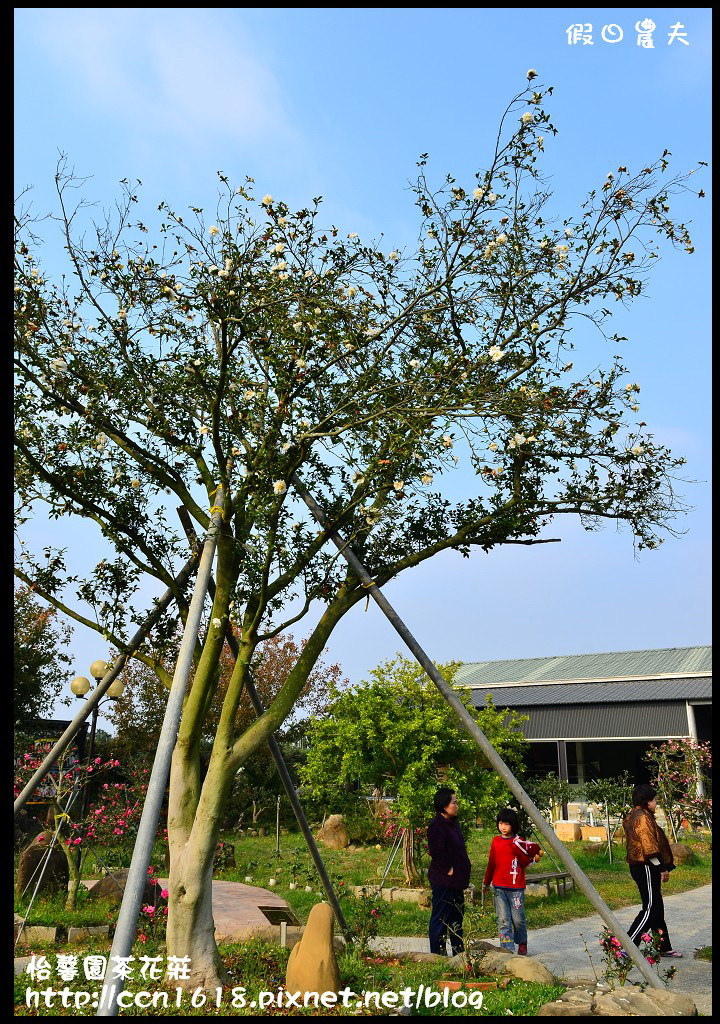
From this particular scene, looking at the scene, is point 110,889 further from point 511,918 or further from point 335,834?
point 335,834

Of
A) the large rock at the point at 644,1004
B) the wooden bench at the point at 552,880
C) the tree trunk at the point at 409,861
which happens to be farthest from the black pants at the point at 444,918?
the tree trunk at the point at 409,861

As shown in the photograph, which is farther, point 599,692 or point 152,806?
point 599,692

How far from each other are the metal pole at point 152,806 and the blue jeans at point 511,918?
172 inches

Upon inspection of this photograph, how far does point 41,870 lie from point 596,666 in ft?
74.1

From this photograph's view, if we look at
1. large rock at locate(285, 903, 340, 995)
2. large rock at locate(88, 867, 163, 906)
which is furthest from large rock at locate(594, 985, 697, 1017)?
large rock at locate(88, 867, 163, 906)

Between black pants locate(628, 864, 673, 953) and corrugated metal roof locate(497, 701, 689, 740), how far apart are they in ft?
51.2

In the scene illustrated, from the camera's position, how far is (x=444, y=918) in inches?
329

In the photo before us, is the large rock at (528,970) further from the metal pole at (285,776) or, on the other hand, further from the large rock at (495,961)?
the metal pole at (285,776)

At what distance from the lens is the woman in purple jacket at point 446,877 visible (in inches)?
325

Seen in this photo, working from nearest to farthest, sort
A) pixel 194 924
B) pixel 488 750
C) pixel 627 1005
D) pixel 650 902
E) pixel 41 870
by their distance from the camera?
pixel 627 1005 < pixel 194 924 < pixel 488 750 < pixel 650 902 < pixel 41 870

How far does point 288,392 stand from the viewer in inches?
303

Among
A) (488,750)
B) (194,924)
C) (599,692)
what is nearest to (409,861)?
(194,924)

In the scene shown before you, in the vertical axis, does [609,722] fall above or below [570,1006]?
above

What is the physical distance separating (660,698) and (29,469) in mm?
21379
